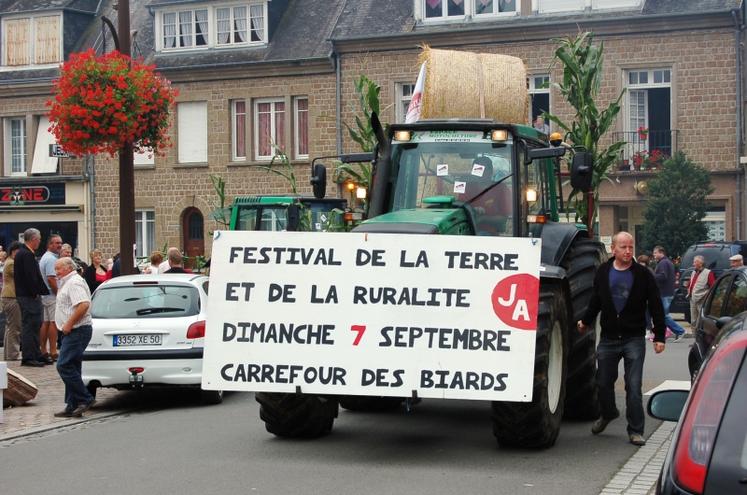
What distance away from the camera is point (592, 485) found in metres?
9.37

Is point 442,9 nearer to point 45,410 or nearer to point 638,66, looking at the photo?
point 638,66

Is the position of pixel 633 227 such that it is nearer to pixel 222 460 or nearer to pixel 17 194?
pixel 17 194

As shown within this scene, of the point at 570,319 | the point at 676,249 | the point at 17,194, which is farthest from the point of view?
the point at 17,194

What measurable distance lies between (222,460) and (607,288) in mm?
3530

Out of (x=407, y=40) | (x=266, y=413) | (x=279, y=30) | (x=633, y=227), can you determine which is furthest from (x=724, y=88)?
(x=266, y=413)

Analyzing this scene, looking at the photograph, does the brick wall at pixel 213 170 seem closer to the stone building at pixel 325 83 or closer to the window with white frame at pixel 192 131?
the stone building at pixel 325 83

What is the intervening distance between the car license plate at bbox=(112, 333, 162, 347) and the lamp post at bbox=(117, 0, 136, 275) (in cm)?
546

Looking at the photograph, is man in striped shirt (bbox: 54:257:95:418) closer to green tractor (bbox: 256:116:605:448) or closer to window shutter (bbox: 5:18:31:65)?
green tractor (bbox: 256:116:605:448)

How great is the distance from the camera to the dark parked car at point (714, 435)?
12.9 ft

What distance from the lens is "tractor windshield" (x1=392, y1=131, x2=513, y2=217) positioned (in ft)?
39.2

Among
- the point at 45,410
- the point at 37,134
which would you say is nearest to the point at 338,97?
the point at 37,134

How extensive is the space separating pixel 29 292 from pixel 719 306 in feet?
36.4

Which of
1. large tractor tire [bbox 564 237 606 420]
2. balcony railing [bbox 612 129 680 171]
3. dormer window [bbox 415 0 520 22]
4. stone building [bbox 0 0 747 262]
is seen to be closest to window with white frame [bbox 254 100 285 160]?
stone building [bbox 0 0 747 262]

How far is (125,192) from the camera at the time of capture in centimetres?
1997
